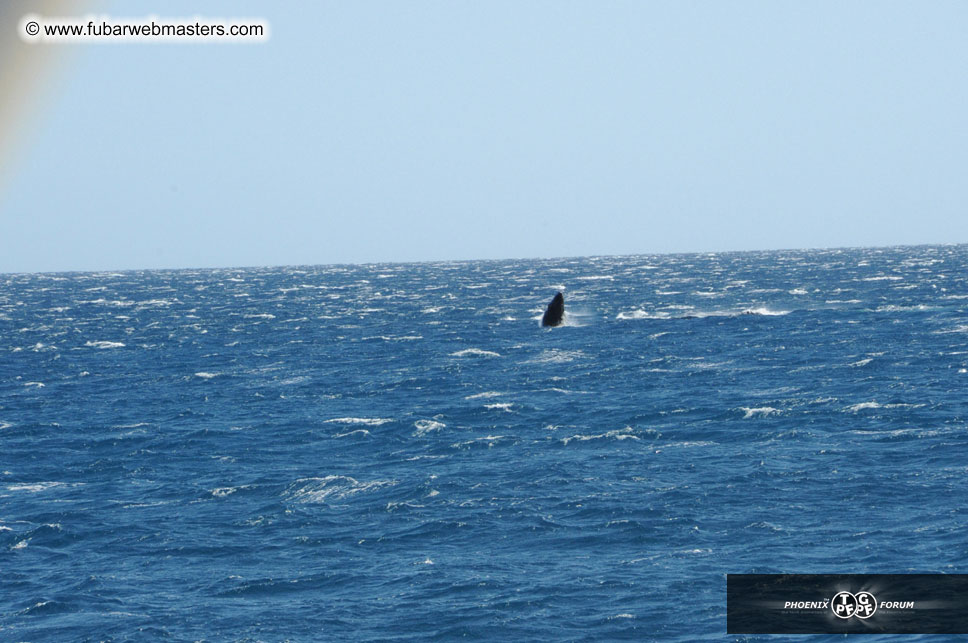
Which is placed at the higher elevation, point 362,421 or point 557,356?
point 557,356

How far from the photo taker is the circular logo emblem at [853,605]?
2882 cm

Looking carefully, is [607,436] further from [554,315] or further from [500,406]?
[554,315]

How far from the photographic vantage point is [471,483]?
4400cm

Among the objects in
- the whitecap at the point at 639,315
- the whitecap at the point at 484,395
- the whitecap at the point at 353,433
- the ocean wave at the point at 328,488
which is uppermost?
the whitecap at the point at 639,315

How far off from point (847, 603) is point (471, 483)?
1794 centimetres

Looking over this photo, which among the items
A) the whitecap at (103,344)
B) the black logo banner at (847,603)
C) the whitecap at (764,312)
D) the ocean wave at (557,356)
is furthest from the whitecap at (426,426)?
the whitecap at (764,312)

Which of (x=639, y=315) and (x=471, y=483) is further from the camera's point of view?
(x=639, y=315)

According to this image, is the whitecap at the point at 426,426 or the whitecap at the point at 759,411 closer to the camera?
the whitecap at the point at 426,426

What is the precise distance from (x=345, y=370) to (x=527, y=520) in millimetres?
47829

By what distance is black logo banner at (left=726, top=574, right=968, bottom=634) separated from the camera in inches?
1096

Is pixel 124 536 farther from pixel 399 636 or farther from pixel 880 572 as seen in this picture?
pixel 880 572

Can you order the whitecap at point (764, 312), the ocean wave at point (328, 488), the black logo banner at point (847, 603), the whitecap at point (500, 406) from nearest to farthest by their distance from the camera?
the black logo banner at point (847, 603) < the ocean wave at point (328, 488) < the whitecap at point (500, 406) < the whitecap at point (764, 312)

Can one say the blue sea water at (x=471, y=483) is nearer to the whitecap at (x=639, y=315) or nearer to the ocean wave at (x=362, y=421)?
the ocean wave at (x=362, y=421)

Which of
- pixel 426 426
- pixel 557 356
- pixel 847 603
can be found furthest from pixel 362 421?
pixel 847 603
